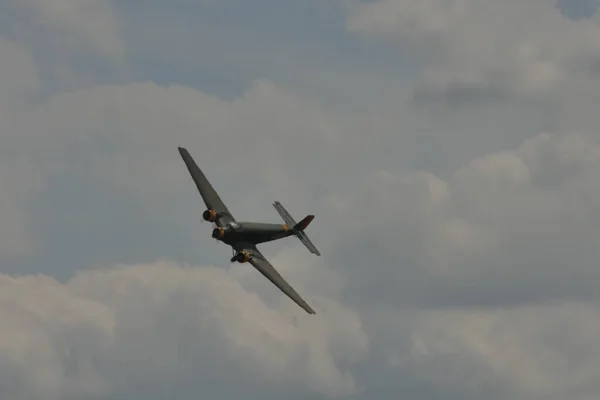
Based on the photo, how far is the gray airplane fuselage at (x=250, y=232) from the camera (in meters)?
130

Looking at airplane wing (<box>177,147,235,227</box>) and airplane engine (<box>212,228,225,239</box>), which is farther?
airplane wing (<box>177,147,235,227</box>)

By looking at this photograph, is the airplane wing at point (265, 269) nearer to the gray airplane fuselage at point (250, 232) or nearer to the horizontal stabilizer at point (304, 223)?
the gray airplane fuselage at point (250, 232)

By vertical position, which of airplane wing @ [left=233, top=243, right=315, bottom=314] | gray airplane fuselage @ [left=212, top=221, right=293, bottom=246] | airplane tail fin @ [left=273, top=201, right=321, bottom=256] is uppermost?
airplane tail fin @ [left=273, top=201, right=321, bottom=256]

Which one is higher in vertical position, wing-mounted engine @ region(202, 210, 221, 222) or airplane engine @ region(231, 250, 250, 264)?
wing-mounted engine @ region(202, 210, 221, 222)

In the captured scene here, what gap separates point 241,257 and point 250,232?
126 inches

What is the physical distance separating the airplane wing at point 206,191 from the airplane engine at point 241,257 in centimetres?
377

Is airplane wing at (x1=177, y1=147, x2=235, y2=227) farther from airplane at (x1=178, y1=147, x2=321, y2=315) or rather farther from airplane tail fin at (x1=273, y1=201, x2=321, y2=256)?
airplane tail fin at (x1=273, y1=201, x2=321, y2=256)

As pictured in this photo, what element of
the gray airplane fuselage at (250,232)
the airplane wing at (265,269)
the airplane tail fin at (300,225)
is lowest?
the airplane wing at (265,269)

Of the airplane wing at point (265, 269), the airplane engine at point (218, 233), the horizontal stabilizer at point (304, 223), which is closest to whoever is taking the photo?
the airplane wing at point (265, 269)

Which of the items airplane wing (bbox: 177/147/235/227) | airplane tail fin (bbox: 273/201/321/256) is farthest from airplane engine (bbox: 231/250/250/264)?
airplane tail fin (bbox: 273/201/321/256)

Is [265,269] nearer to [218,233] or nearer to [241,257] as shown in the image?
[241,257]

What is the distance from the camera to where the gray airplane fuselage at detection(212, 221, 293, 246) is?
129500 mm

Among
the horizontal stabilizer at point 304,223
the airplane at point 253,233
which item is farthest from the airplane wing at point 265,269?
the horizontal stabilizer at point 304,223

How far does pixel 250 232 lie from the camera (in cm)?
13138
